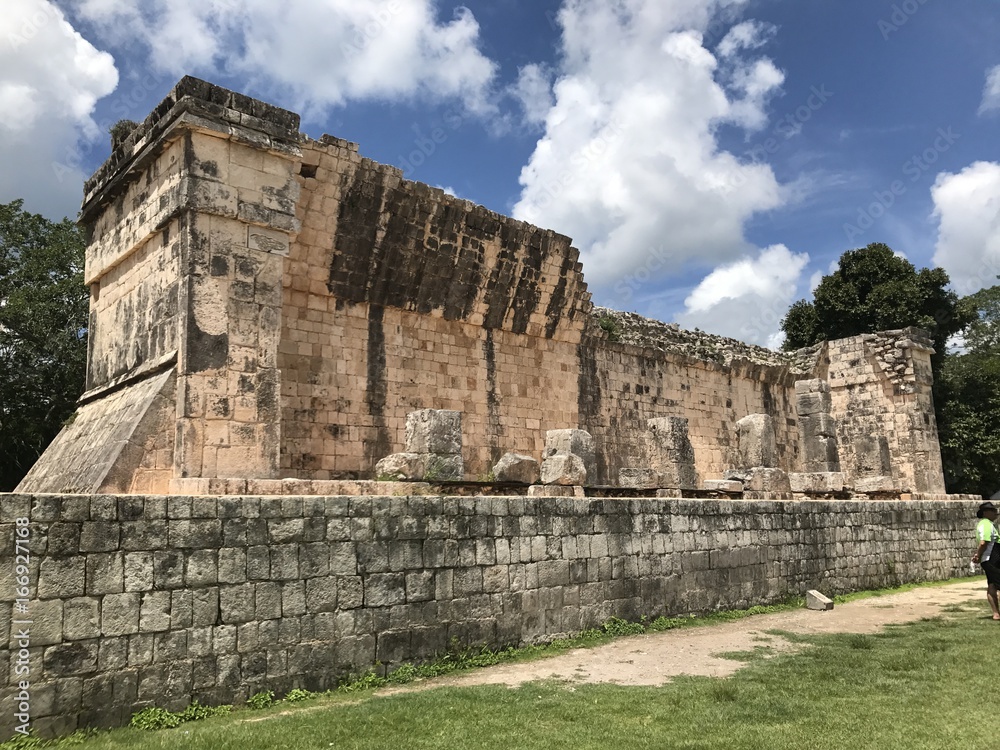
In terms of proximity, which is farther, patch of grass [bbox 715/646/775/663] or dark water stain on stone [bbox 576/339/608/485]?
dark water stain on stone [bbox 576/339/608/485]

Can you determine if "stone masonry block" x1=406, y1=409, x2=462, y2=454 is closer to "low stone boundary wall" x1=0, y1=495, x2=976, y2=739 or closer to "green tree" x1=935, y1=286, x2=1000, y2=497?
"low stone boundary wall" x1=0, y1=495, x2=976, y2=739

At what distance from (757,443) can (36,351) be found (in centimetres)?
1538

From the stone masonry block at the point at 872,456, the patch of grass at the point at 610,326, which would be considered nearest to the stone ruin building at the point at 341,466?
the patch of grass at the point at 610,326

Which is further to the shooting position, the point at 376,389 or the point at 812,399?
the point at 812,399

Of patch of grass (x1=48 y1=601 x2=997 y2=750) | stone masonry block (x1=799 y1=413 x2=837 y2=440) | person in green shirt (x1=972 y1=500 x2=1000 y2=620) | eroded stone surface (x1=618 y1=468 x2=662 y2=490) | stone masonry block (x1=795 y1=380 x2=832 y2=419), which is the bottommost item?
patch of grass (x1=48 y1=601 x2=997 y2=750)

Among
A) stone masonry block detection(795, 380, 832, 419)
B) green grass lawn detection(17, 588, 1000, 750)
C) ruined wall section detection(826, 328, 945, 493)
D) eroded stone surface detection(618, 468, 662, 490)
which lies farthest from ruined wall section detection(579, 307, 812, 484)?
green grass lawn detection(17, 588, 1000, 750)

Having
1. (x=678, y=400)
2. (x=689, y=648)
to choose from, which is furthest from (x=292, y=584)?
(x=678, y=400)

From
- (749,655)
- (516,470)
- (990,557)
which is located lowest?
(749,655)

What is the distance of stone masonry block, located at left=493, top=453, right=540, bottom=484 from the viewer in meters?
9.56

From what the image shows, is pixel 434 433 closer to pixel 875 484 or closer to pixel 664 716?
pixel 664 716

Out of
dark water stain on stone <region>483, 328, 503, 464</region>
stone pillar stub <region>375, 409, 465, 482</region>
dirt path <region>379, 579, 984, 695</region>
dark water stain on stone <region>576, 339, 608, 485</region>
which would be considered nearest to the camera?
dirt path <region>379, 579, 984, 695</region>

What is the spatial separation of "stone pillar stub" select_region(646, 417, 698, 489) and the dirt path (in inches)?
102

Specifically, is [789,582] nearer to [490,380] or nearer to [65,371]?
[490,380]

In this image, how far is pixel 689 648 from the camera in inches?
340
